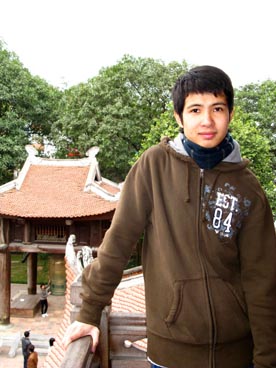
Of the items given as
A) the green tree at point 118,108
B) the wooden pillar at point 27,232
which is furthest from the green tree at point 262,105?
the wooden pillar at point 27,232

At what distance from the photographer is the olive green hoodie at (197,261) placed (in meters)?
1.54

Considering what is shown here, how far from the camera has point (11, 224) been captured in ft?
41.2

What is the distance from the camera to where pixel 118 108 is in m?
16.3

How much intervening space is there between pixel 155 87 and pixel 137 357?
15468mm

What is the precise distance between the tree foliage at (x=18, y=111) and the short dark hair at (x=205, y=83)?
15194 mm

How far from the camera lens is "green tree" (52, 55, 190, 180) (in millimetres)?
16234

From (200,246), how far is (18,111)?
1702 cm

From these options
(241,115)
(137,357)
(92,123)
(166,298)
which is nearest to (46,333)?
(92,123)

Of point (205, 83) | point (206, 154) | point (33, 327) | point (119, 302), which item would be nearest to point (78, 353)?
point (206, 154)

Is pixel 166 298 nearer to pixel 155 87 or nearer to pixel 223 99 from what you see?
pixel 223 99

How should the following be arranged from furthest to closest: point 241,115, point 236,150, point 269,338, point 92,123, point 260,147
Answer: point 92,123, point 241,115, point 260,147, point 236,150, point 269,338

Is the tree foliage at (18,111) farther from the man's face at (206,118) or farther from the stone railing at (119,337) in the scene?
the man's face at (206,118)

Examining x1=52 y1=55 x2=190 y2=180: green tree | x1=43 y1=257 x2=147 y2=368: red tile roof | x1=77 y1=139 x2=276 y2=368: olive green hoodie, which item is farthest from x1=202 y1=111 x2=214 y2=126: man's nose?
x1=52 y1=55 x2=190 y2=180: green tree

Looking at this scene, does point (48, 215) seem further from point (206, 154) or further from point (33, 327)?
point (206, 154)
